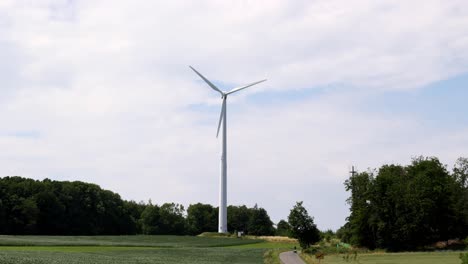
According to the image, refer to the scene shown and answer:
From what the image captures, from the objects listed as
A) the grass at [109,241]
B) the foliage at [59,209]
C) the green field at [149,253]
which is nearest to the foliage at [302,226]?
the green field at [149,253]

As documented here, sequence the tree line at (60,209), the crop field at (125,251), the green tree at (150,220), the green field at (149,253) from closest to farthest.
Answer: the crop field at (125,251), the green field at (149,253), the tree line at (60,209), the green tree at (150,220)

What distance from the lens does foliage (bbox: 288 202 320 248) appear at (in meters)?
89.2

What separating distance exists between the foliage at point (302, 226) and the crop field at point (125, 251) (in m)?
5.68

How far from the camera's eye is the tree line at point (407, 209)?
297 ft

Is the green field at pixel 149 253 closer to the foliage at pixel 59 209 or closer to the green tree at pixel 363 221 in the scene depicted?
the green tree at pixel 363 221

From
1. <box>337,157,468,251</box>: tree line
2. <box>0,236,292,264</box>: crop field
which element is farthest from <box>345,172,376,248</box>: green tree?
<box>0,236,292,264</box>: crop field

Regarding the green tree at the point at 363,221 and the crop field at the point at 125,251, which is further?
the green tree at the point at 363,221

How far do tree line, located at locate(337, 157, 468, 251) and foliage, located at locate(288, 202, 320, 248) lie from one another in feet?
27.2

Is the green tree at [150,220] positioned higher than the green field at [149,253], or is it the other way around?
the green tree at [150,220]

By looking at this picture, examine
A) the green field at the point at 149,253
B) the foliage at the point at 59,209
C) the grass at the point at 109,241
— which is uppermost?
the foliage at the point at 59,209

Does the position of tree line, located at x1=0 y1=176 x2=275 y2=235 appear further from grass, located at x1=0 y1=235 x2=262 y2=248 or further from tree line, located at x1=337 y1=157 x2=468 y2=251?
tree line, located at x1=337 y1=157 x2=468 y2=251

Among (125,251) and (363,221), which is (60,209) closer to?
(125,251)

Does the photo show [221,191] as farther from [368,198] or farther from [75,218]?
[75,218]

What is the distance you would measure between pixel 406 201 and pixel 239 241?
136 ft
